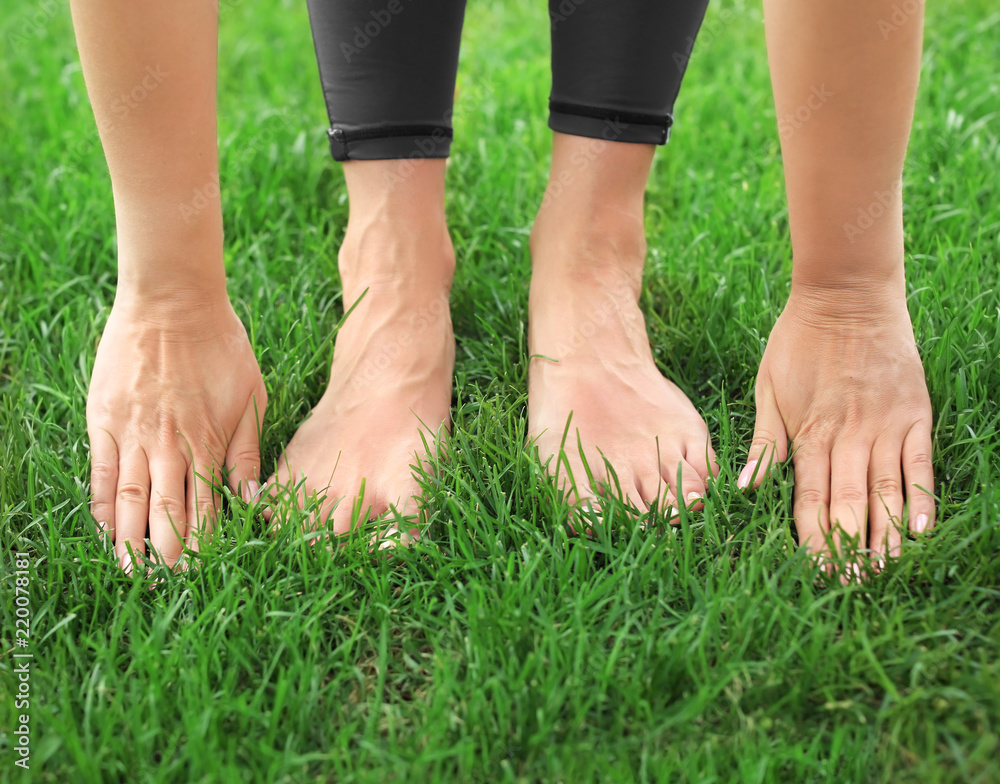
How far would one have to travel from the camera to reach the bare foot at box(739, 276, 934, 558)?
1.24 meters

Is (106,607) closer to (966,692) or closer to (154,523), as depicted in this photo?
(154,523)

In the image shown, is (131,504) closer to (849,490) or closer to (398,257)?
(398,257)

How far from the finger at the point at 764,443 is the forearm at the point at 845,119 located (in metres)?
0.22

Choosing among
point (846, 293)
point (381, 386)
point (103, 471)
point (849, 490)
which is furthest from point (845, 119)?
point (103, 471)

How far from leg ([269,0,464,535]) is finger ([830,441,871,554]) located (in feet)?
2.06

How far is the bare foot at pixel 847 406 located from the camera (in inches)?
48.9

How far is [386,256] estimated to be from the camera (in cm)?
154

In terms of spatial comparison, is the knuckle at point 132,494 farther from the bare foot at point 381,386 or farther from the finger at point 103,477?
the bare foot at point 381,386

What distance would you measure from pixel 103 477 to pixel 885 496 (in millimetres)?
1218

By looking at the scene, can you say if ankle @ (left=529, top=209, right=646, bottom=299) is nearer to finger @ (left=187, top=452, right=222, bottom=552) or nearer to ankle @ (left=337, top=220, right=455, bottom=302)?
ankle @ (left=337, top=220, right=455, bottom=302)

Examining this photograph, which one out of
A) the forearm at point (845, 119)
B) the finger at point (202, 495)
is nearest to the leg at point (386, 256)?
the finger at point (202, 495)

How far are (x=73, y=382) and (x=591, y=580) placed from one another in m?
1.07

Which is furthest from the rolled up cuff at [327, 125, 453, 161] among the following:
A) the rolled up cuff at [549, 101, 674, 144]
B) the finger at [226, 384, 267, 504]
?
the finger at [226, 384, 267, 504]

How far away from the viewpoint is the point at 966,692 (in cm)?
97
